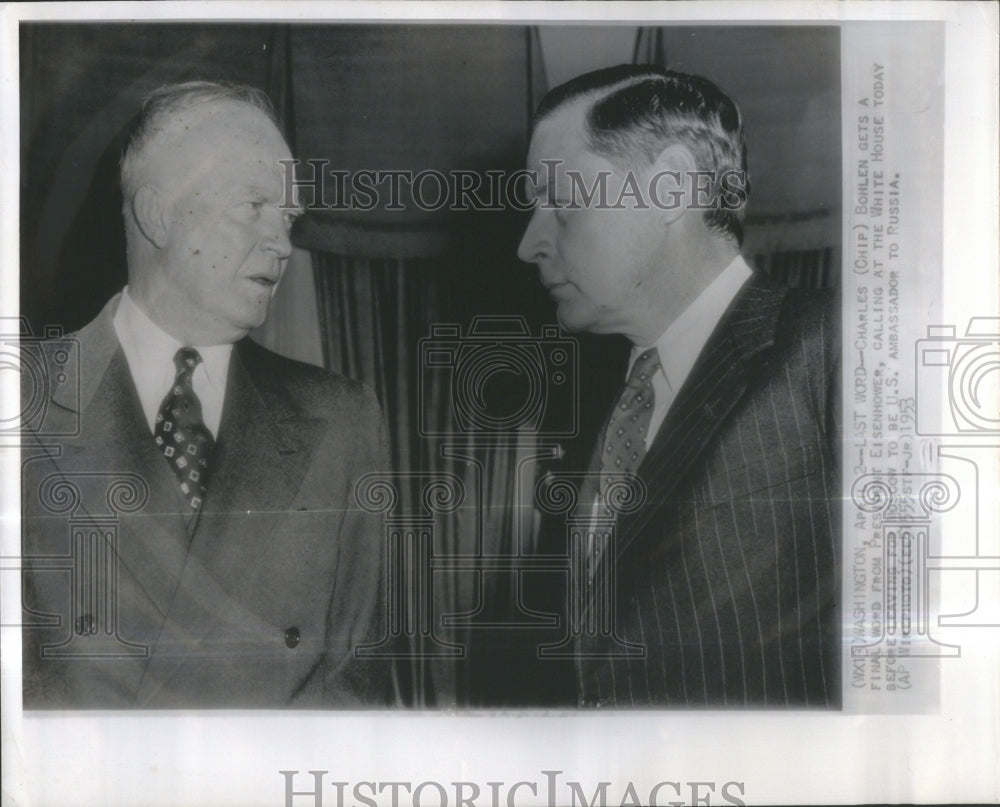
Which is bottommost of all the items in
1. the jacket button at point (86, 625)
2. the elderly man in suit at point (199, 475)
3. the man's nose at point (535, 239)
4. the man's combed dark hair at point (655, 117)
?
the jacket button at point (86, 625)

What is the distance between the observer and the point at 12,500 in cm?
176

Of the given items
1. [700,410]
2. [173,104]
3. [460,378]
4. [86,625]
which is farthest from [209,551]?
[700,410]

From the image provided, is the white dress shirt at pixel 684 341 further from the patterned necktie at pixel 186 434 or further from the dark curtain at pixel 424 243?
the patterned necktie at pixel 186 434

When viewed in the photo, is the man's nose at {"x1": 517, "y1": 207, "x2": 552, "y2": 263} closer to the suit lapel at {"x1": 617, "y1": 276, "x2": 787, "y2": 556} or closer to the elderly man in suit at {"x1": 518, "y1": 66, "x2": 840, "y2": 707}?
the elderly man in suit at {"x1": 518, "y1": 66, "x2": 840, "y2": 707}

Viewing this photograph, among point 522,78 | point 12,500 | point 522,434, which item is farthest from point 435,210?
point 12,500

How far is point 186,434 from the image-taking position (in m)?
1.75

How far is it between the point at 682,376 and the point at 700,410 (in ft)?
0.21

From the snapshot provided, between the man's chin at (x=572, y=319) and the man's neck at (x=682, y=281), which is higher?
the man's neck at (x=682, y=281)

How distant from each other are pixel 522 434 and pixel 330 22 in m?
0.78

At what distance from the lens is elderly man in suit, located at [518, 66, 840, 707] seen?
5.71 ft

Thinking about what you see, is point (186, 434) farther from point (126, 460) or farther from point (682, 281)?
point (682, 281)

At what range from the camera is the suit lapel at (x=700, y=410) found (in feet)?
5.71

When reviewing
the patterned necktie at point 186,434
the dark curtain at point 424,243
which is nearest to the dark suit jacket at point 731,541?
the dark curtain at point 424,243

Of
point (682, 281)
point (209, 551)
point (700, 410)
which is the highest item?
point (682, 281)
